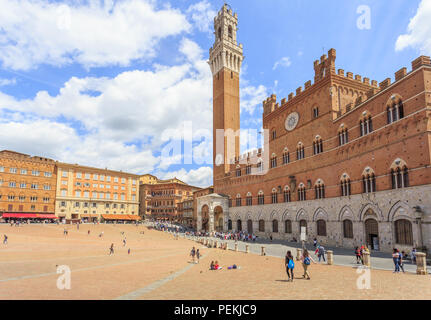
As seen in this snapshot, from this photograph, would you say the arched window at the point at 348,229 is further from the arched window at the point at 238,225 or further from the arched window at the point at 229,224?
the arched window at the point at 229,224

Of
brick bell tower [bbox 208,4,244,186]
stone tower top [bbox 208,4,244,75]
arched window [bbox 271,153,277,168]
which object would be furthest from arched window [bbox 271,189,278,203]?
stone tower top [bbox 208,4,244,75]

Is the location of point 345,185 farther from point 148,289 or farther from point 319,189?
point 148,289

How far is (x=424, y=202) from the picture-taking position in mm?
20938

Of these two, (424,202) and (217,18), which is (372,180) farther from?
(217,18)

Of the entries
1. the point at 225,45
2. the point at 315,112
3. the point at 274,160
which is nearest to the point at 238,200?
the point at 274,160

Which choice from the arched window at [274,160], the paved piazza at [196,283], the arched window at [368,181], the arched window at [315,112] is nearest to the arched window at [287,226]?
the arched window at [274,160]

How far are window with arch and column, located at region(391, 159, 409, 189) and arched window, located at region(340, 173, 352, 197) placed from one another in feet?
17.6

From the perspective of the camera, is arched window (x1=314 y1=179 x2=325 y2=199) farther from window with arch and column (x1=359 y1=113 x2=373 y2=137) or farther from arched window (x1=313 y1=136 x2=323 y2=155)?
window with arch and column (x1=359 y1=113 x2=373 y2=137)

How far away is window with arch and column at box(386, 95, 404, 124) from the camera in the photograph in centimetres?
2364

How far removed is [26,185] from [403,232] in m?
66.2

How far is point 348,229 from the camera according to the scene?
2897 cm
